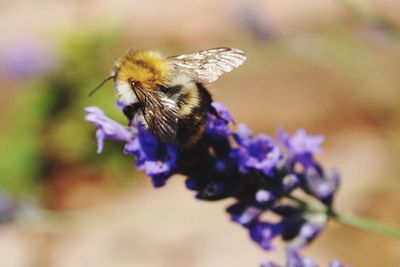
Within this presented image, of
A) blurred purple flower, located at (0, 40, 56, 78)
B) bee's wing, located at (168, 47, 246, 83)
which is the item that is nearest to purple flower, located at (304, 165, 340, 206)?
bee's wing, located at (168, 47, 246, 83)

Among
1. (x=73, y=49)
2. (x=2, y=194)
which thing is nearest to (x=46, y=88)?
(x=73, y=49)

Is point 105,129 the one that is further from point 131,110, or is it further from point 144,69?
point 144,69

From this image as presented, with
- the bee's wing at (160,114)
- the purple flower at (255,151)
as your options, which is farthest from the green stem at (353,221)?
the bee's wing at (160,114)

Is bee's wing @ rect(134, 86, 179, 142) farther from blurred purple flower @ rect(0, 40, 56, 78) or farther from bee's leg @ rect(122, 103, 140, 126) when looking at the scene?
blurred purple flower @ rect(0, 40, 56, 78)

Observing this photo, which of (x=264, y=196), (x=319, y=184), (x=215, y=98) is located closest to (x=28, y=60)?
(x=215, y=98)

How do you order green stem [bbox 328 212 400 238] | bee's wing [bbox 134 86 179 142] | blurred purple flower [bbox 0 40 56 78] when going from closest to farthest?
bee's wing [bbox 134 86 179 142], green stem [bbox 328 212 400 238], blurred purple flower [bbox 0 40 56 78]

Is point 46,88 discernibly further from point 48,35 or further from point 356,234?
point 356,234
